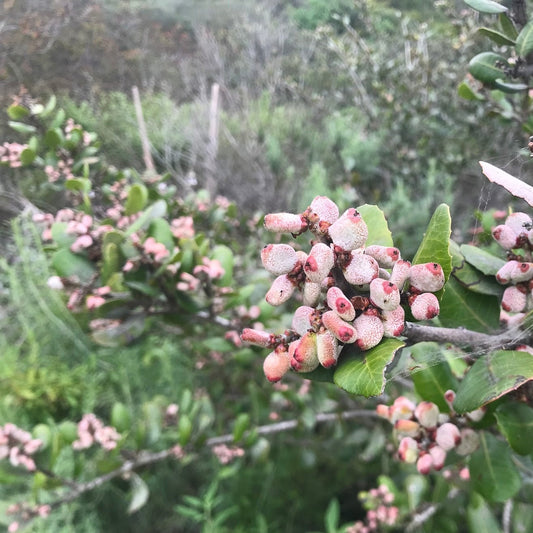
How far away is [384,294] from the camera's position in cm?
22

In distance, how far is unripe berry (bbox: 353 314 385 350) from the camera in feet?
0.75

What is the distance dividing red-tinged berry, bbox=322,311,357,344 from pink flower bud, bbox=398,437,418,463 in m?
0.18

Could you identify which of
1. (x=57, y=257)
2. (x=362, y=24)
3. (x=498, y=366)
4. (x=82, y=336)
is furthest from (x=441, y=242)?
(x=362, y=24)

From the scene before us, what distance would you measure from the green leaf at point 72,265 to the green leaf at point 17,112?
29 cm

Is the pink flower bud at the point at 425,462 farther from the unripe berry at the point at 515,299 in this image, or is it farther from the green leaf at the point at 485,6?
the green leaf at the point at 485,6

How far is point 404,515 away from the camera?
0.77m

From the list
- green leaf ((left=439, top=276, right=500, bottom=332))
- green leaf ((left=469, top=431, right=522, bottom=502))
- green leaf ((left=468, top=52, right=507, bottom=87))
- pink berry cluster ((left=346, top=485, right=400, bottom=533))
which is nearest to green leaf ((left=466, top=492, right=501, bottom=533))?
pink berry cluster ((left=346, top=485, right=400, bottom=533))

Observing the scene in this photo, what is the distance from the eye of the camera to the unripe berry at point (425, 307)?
234 mm

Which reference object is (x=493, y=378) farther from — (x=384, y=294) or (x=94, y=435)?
(x=94, y=435)

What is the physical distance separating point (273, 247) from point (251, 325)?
1.72 ft

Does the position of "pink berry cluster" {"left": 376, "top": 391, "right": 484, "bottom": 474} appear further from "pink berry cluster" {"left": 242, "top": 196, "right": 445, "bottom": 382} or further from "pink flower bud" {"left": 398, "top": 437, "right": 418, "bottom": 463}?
"pink berry cluster" {"left": 242, "top": 196, "right": 445, "bottom": 382}

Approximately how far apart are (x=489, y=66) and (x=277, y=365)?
40 centimetres

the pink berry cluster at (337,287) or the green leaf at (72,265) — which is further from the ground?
the pink berry cluster at (337,287)

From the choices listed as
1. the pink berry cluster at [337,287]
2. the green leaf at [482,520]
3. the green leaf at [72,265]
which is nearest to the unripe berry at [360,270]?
the pink berry cluster at [337,287]
